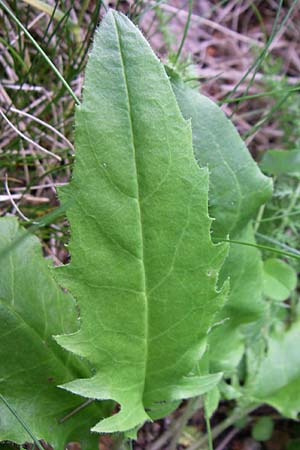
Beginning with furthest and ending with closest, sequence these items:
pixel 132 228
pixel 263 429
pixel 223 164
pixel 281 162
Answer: pixel 263 429 → pixel 281 162 → pixel 223 164 → pixel 132 228

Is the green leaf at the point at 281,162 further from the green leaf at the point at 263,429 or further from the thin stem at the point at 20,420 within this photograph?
the thin stem at the point at 20,420

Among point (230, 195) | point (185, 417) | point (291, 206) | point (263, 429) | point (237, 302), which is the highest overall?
point (230, 195)

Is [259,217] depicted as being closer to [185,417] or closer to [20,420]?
[185,417]

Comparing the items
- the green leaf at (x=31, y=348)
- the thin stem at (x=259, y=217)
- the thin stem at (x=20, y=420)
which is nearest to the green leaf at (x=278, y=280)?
the thin stem at (x=259, y=217)

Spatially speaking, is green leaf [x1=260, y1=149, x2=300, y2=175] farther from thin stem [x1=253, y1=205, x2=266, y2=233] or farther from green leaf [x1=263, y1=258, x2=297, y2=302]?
green leaf [x1=263, y1=258, x2=297, y2=302]

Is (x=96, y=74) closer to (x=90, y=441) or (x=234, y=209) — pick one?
(x=234, y=209)

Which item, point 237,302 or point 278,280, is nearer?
point 237,302

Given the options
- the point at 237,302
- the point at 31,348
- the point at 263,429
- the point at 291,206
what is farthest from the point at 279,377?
the point at 31,348
